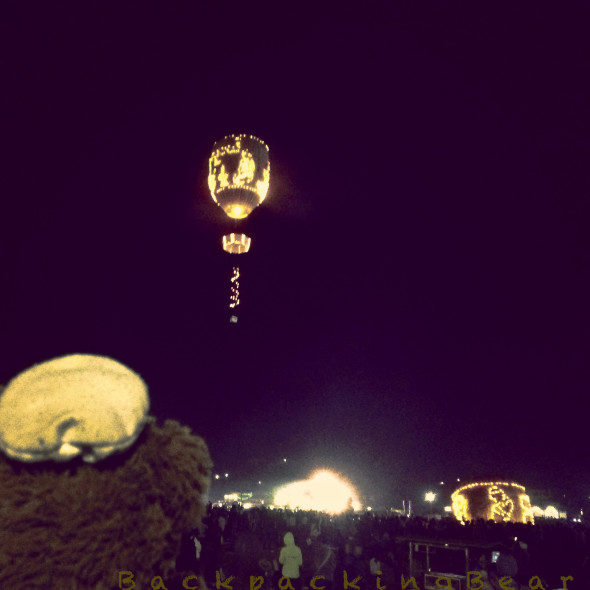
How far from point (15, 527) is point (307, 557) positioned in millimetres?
9834

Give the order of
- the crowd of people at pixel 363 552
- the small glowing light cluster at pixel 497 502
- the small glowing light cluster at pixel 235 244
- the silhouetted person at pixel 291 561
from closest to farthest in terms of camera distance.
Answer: the silhouetted person at pixel 291 561 → the crowd of people at pixel 363 552 → the small glowing light cluster at pixel 235 244 → the small glowing light cluster at pixel 497 502

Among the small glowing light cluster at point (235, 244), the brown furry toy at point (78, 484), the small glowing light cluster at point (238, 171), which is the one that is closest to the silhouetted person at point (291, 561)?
the brown furry toy at point (78, 484)

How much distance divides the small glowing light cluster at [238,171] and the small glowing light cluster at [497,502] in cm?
1351

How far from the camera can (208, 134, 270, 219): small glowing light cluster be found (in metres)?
9.21

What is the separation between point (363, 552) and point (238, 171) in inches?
331

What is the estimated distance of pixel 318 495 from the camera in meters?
38.6

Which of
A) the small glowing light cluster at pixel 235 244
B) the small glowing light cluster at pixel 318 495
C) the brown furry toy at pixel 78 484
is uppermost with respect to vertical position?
the small glowing light cluster at pixel 235 244

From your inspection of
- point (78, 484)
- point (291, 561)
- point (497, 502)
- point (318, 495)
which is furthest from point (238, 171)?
point (318, 495)

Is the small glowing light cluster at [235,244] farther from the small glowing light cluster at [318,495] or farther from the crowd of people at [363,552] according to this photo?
the small glowing light cluster at [318,495]

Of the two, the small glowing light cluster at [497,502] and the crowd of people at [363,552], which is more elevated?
the small glowing light cluster at [497,502]

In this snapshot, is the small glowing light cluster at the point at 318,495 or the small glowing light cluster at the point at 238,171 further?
the small glowing light cluster at the point at 318,495

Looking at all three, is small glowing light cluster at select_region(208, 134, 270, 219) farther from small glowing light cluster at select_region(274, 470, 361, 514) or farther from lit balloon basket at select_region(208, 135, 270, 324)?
small glowing light cluster at select_region(274, 470, 361, 514)

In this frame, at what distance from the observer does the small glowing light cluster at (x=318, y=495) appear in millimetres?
37719

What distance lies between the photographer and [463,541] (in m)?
7.48
